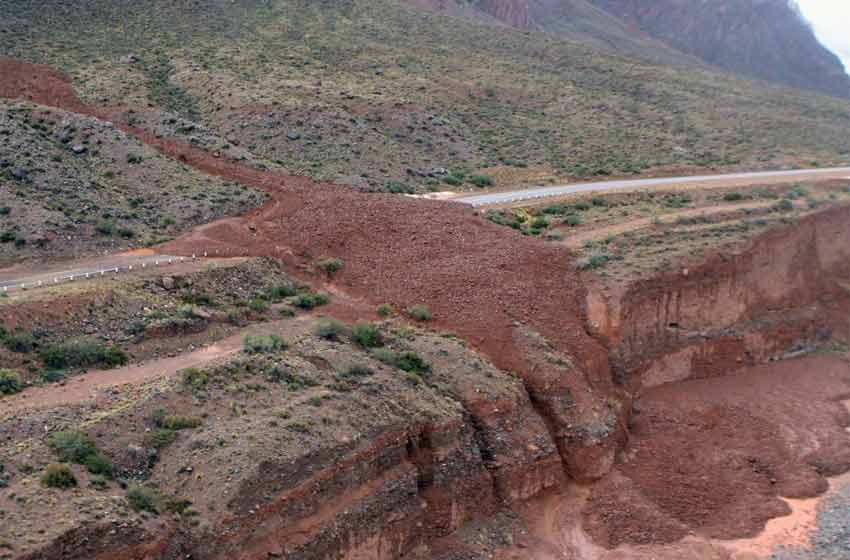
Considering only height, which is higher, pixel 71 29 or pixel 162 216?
pixel 71 29

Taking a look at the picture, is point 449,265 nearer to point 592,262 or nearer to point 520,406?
point 592,262

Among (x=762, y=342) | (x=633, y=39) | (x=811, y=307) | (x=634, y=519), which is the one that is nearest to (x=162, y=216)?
(x=634, y=519)

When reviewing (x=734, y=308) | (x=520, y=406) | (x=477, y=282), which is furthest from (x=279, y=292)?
(x=734, y=308)

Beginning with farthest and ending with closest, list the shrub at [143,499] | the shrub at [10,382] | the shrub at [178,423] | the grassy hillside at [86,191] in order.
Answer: the grassy hillside at [86,191], the shrub at [10,382], the shrub at [178,423], the shrub at [143,499]

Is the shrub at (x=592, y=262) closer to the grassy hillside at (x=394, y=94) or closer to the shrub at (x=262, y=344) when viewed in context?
the grassy hillside at (x=394, y=94)

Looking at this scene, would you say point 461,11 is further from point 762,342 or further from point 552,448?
point 552,448

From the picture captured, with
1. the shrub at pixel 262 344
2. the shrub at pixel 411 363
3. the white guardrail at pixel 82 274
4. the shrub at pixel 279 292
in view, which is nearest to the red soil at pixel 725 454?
the shrub at pixel 411 363
